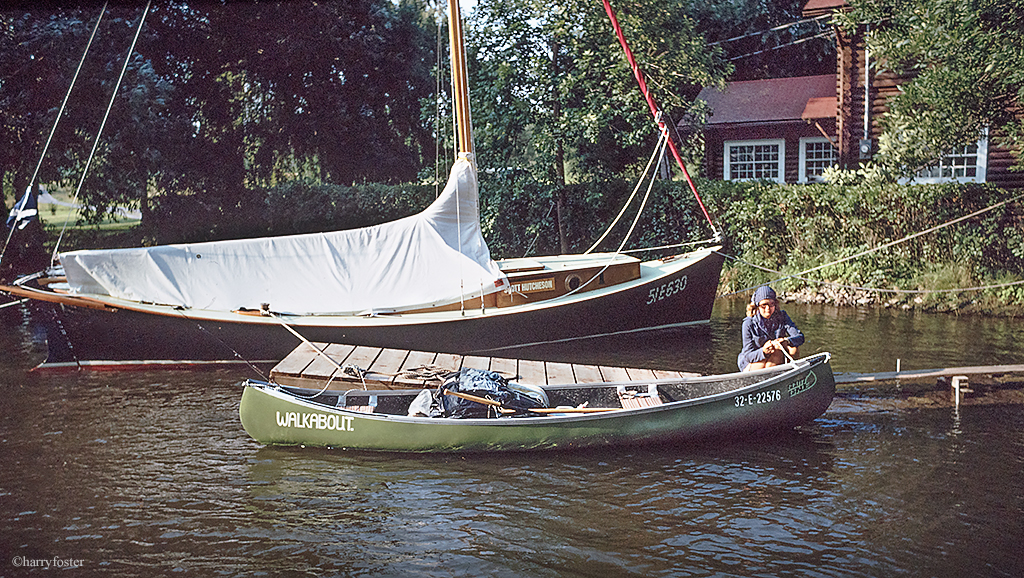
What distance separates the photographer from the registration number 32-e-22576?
38.2 feet

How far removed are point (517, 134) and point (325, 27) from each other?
1569 centimetres

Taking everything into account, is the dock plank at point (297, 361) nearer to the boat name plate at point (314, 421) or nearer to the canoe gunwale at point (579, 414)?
the canoe gunwale at point (579, 414)

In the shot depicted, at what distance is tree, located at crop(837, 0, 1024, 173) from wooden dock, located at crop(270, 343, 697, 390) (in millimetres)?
9330

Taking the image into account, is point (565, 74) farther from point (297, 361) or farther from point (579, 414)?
point (579, 414)

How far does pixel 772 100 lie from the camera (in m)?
31.9

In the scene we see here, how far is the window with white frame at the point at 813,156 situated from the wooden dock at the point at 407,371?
19200mm

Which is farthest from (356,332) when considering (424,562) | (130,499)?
(424,562)

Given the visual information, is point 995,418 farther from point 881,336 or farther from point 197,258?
point 197,258

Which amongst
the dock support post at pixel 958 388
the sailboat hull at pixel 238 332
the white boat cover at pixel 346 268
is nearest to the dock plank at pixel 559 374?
the sailboat hull at pixel 238 332

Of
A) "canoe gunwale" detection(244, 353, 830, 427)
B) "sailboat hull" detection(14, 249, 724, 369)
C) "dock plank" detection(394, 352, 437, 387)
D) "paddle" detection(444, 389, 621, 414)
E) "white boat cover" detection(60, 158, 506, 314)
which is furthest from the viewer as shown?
"white boat cover" detection(60, 158, 506, 314)

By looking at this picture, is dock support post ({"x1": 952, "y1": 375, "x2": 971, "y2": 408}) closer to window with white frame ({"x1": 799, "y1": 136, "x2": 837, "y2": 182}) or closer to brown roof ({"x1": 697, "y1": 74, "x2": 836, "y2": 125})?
brown roof ({"x1": 697, "y1": 74, "x2": 836, "y2": 125})

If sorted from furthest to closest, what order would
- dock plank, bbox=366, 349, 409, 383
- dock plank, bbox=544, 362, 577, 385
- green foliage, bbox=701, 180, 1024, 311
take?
1. green foliage, bbox=701, 180, 1024, 311
2. dock plank, bbox=366, 349, 409, 383
3. dock plank, bbox=544, 362, 577, 385

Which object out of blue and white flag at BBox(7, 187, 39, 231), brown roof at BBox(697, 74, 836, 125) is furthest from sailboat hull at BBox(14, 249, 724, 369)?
brown roof at BBox(697, 74, 836, 125)

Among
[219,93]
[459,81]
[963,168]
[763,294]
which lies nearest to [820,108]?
[963,168]
